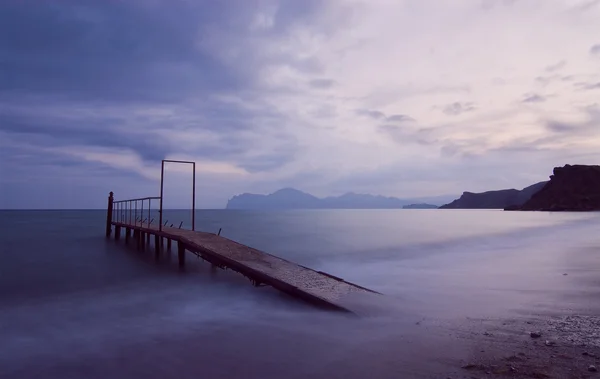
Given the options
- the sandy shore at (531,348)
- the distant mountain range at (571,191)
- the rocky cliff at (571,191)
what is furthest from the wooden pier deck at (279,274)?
the rocky cliff at (571,191)

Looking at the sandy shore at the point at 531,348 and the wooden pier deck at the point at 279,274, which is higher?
the wooden pier deck at the point at 279,274

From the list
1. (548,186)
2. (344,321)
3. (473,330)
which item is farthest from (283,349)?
(548,186)

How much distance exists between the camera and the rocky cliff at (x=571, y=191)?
106m

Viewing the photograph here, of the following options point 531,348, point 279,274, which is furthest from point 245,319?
point 531,348

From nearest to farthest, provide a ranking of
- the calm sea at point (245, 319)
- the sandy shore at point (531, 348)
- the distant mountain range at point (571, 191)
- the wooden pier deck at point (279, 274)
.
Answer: the sandy shore at point (531, 348) < the calm sea at point (245, 319) < the wooden pier deck at point (279, 274) < the distant mountain range at point (571, 191)

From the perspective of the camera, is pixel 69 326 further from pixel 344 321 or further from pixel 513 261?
pixel 513 261

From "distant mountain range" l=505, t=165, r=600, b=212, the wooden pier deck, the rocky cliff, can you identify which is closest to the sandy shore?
the wooden pier deck

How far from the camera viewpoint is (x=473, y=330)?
7574 mm

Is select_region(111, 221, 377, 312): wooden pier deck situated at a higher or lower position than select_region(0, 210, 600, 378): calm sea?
higher

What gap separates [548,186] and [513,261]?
127421 mm

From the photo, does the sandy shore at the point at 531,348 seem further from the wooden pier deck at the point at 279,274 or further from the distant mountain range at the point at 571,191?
the distant mountain range at the point at 571,191

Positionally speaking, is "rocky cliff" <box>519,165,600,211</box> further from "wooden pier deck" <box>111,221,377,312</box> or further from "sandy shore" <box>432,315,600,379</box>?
"sandy shore" <box>432,315,600,379</box>

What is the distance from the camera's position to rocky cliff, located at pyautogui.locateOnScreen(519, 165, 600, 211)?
4164 inches

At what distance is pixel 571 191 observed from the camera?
4493 inches
